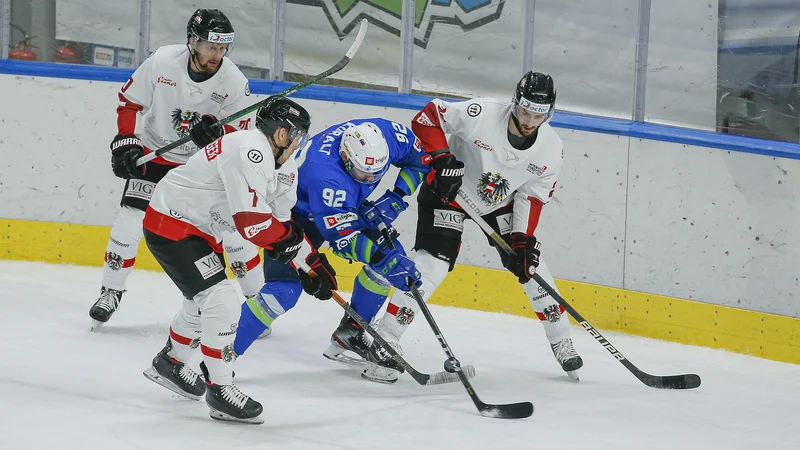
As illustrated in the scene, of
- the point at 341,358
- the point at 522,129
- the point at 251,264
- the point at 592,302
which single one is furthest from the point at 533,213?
the point at 251,264

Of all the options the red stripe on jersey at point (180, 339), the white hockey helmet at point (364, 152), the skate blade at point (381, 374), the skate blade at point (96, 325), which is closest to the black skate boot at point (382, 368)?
the skate blade at point (381, 374)

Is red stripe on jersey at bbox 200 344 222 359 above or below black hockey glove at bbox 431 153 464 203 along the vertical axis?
below

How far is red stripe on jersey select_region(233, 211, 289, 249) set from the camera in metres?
3.10

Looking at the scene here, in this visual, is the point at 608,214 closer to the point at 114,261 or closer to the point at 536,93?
the point at 536,93

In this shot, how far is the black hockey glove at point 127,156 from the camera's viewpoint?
4.15 m

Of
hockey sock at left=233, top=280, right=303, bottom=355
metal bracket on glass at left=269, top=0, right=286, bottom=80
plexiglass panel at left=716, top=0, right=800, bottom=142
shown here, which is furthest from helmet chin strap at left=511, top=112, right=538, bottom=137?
metal bracket on glass at left=269, top=0, right=286, bottom=80

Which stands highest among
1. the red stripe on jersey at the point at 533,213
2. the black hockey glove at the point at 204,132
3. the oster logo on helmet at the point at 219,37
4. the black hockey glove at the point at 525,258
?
the oster logo on helmet at the point at 219,37

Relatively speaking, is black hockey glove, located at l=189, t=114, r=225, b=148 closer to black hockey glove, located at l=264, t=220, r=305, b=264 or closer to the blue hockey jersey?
the blue hockey jersey

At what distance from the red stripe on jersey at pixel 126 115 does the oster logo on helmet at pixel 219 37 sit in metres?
0.50

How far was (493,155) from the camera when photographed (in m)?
4.04

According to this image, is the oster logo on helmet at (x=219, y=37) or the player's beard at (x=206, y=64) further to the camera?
the player's beard at (x=206, y=64)

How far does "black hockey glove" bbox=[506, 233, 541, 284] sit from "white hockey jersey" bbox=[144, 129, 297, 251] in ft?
3.32

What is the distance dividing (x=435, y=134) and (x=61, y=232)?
259 centimetres

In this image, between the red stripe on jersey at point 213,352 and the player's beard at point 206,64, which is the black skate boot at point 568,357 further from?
the player's beard at point 206,64
